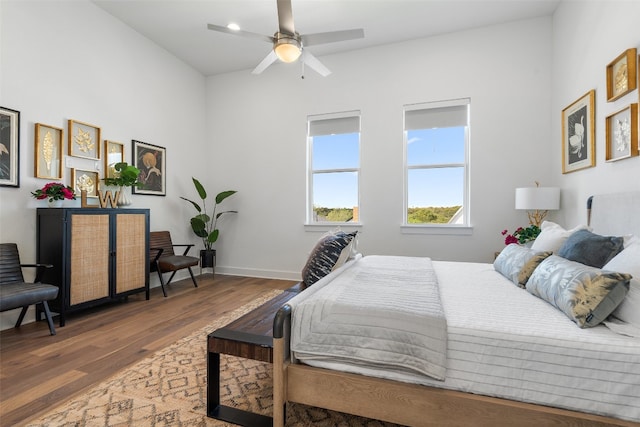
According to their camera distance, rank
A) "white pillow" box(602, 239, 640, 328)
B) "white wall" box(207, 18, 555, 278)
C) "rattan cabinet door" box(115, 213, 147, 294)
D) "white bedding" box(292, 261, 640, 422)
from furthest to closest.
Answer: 1. "white wall" box(207, 18, 555, 278)
2. "rattan cabinet door" box(115, 213, 147, 294)
3. "white pillow" box(602, 239, 640, 328)
4. "white bedding" box(292, 261, 640, 422)

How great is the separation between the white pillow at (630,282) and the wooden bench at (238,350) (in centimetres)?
152

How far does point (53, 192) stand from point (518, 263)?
4.01 meters

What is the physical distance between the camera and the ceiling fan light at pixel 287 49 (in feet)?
8.42

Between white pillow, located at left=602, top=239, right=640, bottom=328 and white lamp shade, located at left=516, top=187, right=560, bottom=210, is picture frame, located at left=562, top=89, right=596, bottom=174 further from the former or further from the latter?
white pillow, located at left=602, top=239, right=640, bottom=328

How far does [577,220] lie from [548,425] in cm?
A: 266

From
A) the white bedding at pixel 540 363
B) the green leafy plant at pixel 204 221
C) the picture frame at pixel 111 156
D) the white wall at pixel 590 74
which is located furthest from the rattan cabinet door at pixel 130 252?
the white wall at pixel 590 74

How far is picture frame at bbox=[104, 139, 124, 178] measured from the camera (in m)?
3.64

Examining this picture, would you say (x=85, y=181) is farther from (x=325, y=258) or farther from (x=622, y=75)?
(x=622, y=75)

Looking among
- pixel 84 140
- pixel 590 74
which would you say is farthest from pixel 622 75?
pixel 84 140

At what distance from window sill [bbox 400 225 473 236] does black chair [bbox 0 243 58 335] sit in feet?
12.6

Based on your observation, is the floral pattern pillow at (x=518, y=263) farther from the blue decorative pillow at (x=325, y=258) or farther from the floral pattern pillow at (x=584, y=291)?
the blue decorative pillow at (x=325, y=258)

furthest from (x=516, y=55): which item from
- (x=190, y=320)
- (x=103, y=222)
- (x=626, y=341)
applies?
(x=103, y=222)

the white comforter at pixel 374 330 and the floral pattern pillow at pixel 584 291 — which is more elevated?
the floral pattern pillow at pixel 584 291

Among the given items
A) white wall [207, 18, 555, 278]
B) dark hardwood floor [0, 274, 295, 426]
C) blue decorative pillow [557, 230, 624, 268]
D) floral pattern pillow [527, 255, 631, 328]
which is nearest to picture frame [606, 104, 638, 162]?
blue decorative pillow [557, 230, 624, 268]
